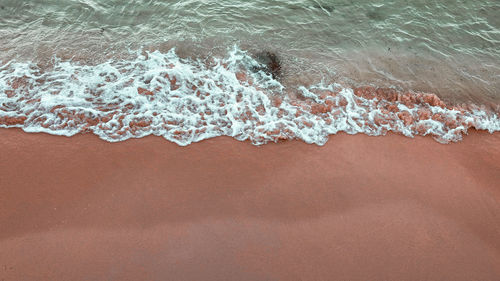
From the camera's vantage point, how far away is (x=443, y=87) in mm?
6121

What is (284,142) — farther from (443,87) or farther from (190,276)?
(443,87)

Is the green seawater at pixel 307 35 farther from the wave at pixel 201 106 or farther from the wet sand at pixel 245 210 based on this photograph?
the wet sand at pixel 245 210

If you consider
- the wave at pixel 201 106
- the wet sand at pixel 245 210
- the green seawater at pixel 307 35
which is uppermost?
the green seawater at pixel 307 35

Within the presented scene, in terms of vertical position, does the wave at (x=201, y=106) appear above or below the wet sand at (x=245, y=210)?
above

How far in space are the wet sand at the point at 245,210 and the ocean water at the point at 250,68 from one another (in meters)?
0.42

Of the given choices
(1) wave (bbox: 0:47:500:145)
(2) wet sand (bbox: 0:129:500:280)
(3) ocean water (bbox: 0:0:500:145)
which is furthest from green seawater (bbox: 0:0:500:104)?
(2) wet sand (bbox: 0:129:500:280)

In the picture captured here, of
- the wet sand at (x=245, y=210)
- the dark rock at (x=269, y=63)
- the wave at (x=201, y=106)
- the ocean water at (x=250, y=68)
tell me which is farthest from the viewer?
the dark rock at (x=269, y=63)

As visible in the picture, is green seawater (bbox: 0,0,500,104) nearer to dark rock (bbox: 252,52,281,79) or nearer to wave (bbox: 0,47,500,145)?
dark rock (bbox: 252,52,281,79)

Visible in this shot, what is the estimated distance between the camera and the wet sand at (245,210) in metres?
3.42

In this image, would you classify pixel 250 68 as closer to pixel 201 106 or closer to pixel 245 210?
pixel 201 106

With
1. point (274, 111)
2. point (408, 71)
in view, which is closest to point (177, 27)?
point (274, 111)

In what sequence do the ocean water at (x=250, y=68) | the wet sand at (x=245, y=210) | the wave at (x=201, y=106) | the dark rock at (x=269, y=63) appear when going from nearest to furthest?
the wet sand at (x=245, y=210) < the wave at (x=201, y=106) < the ocean water at (x=250, y=68) < the dark rock at (x=269, y=63)

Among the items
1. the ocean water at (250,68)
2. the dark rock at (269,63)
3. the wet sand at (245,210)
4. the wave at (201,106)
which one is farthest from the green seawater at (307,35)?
the wet sand at (245,210)

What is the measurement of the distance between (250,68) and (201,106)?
1555 mm
